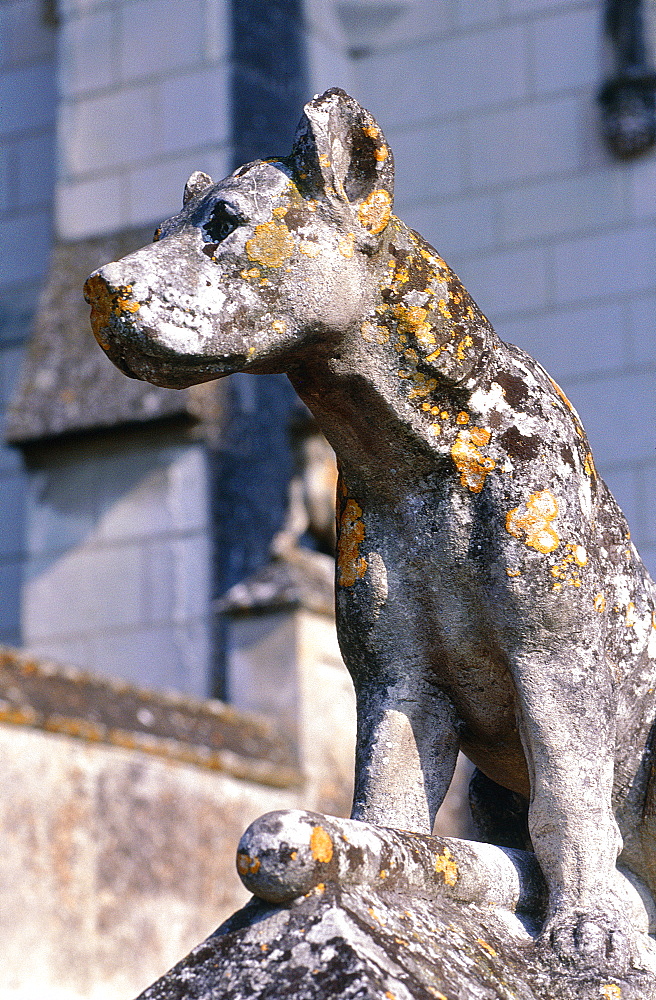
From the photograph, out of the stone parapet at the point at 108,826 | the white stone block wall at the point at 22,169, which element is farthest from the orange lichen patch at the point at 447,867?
the white stone block wall at the point at 22,169

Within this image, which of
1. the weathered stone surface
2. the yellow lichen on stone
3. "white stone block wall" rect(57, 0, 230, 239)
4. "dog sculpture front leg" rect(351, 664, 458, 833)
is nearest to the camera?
the weathered stone surface

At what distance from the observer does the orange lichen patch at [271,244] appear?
254 cm

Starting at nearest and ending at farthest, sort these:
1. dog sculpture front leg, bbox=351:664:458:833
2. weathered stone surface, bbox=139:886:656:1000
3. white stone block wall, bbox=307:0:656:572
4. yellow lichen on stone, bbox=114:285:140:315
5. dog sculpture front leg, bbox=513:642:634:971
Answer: weathered stone surface, bbox=139:886:656:1000 → yellow lichen on stone, bbox=114:285:140:315 → dog sculpture front leg, bbox=513:642:634:971 → dog sculpture front leg, bbox=351:664:458:833 → white stone block wall, bbox=307:0:656:572

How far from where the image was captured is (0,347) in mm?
10992

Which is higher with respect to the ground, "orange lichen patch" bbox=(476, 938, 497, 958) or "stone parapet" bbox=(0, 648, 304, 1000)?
"orange lichen patch" bbox=(476, 938, 497, 958)

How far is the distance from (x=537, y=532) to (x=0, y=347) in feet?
29.0

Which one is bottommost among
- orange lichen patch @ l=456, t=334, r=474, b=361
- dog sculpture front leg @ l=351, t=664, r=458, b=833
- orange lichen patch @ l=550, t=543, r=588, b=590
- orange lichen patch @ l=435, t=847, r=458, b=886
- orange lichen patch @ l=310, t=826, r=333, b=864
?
orange lichen patch @ l=435, t=847, r=458, b=886

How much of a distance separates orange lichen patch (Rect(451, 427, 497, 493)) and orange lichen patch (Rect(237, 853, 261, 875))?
2.55 feet

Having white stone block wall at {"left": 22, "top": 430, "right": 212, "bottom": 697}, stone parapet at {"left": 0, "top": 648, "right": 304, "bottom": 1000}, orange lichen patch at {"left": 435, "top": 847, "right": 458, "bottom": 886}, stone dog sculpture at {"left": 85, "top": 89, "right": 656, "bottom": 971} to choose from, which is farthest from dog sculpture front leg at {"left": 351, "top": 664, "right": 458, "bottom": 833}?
white stone block wall at {"left": 22, "top": 430, "right": 212, "bottom": 697}

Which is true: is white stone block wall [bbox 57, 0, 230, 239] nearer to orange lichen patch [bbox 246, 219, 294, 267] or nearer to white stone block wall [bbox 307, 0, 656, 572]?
white stone block wall [bbox 307, 0, 656, 572]

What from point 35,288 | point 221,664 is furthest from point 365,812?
point 35,288

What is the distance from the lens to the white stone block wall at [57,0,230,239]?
9.98 m

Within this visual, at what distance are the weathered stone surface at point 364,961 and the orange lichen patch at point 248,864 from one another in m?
0.08

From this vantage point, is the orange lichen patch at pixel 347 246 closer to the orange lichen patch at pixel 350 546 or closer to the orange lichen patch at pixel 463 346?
the orange lichen patch at pixel 463 346
